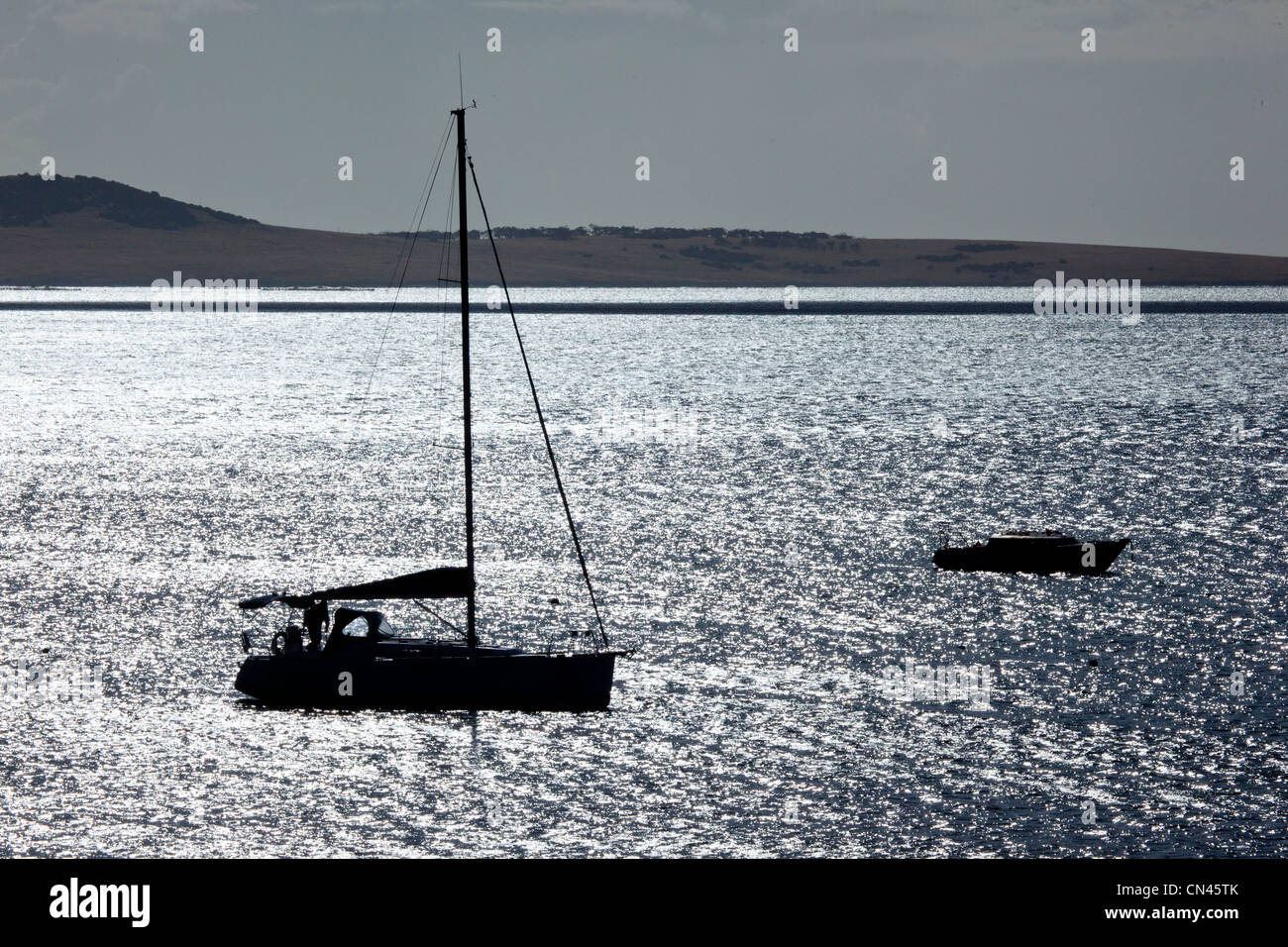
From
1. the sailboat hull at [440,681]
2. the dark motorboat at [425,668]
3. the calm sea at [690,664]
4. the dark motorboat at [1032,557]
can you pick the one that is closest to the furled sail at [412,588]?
the dark motorboat at [425,668]

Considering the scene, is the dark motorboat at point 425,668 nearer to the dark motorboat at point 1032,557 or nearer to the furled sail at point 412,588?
the furled sail at point 412,588

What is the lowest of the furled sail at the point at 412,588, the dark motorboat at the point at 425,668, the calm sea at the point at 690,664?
the calm sea at the point at 690,664

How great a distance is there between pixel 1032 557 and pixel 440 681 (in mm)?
34747

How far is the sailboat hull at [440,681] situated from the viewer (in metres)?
44.0

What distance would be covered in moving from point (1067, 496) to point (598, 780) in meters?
69.0

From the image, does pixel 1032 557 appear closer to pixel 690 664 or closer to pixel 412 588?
pixel 690 664

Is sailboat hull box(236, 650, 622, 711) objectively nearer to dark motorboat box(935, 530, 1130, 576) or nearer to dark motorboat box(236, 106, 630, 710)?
dark motorboat box(236, 106, 630, 710)

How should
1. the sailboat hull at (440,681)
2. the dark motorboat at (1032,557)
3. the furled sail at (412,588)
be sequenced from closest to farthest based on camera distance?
the sailboat hull at (440,681)
the furled sail at (412,588)
the dark motorboat at (1032,557)

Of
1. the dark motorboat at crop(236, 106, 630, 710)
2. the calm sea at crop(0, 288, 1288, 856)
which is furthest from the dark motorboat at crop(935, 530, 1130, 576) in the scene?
the dark motorboat at crop(236, 106, 630, 710)

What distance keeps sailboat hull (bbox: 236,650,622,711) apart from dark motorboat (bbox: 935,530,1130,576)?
2949 cm

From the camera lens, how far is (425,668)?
44.2 metres

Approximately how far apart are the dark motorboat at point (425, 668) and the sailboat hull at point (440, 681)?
1.1 inches

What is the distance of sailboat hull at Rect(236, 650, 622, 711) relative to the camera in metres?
44.0

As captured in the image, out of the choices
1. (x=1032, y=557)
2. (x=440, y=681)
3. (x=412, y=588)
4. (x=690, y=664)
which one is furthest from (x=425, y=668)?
(x=1032, y=557)
